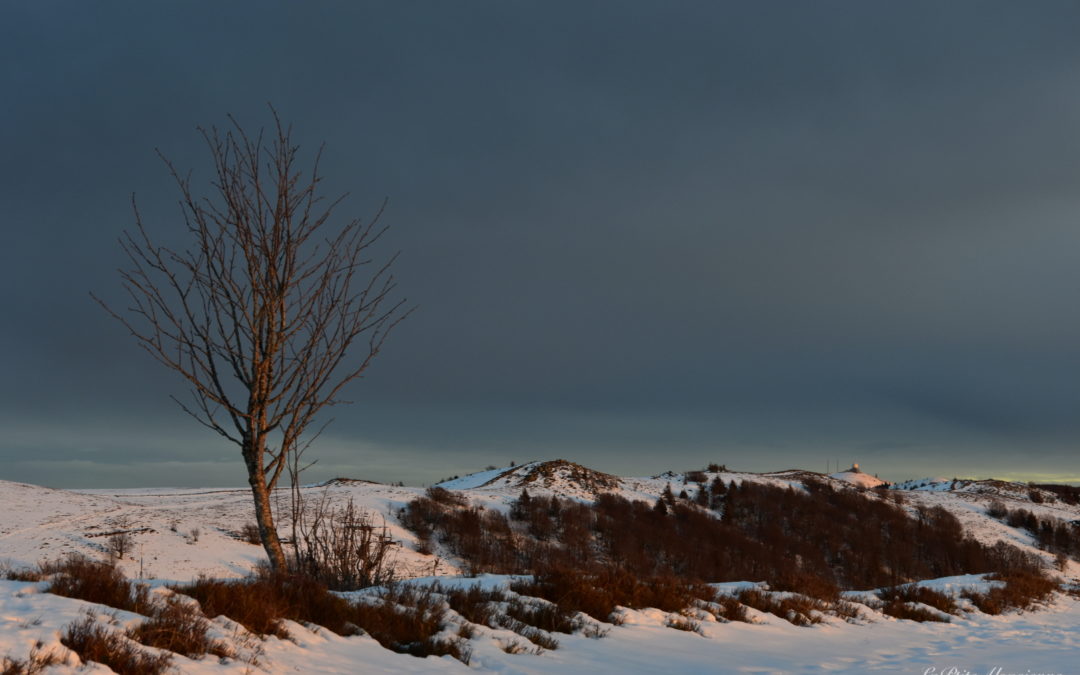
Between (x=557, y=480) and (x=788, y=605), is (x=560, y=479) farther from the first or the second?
(x=788, y=605)

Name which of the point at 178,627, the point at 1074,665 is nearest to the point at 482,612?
the point at 178,627

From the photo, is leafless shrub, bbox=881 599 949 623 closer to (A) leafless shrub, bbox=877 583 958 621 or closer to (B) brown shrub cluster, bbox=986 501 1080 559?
(A) leafless shrub, bbox=877 583 958 621

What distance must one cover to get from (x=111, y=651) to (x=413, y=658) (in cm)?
209

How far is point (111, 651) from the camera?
4.18 metres

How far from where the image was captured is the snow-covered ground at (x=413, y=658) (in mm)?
4977

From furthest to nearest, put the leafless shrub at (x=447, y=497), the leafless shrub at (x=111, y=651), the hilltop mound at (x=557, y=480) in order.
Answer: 1. the hilltop mound at (x=557, y=480)
2. the leafless shrub at (x=447, y=497)
3. the leafless shrub at (x=111, y=651)

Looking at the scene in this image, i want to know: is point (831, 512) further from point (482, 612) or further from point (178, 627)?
point (178, 627)

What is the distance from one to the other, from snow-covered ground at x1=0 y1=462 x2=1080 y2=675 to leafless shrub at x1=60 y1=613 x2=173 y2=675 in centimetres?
11


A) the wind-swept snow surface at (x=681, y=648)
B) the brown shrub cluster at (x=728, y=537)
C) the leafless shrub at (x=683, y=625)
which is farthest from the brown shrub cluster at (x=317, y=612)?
the brown shrub cluster at (x=728, y=537)

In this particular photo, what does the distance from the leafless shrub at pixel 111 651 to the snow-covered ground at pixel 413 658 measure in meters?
0.11

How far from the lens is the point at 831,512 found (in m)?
32.3

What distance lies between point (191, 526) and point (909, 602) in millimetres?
15910

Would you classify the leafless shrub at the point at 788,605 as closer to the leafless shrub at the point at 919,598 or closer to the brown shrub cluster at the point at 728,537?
the leafless shrub at the point at 919,598

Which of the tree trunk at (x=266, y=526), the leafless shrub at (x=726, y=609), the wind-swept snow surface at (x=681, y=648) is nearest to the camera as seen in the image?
the wind-swept snow surface at (x=681, y=648)
